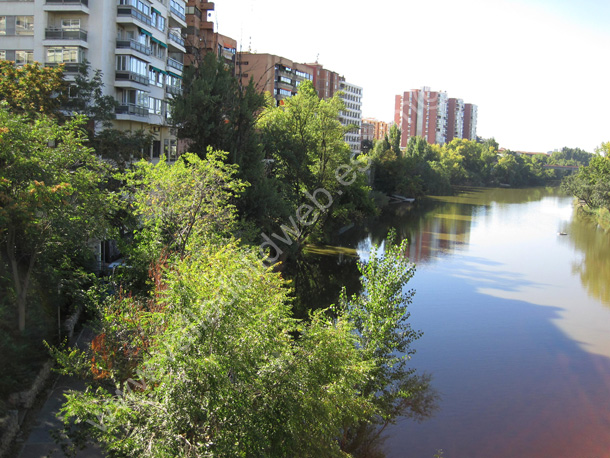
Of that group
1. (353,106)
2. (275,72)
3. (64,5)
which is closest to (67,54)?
(64,5)

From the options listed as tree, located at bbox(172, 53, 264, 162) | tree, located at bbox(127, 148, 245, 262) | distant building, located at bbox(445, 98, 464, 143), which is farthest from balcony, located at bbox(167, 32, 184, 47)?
distant building, located at bbox(445, 98, 464, 143)

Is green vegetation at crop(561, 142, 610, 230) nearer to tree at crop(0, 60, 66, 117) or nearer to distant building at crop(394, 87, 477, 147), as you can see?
tree at crop(0, 60, 66, 117)

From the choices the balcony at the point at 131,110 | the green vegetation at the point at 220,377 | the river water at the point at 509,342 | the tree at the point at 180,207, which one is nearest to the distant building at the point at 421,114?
the river water at the point at 509,342

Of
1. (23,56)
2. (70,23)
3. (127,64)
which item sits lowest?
(23,56)

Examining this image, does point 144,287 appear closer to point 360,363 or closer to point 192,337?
point 360,363

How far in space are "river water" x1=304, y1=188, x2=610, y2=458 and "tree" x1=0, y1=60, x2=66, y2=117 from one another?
15.0m

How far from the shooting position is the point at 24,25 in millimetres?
25484

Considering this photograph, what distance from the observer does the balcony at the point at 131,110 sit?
26.8 meters

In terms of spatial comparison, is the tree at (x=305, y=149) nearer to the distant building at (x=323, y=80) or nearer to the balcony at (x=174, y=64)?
the balcony at (x=174, y=64)

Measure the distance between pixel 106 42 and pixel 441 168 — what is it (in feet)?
221

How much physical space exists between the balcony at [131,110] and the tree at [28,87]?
25.7 feet

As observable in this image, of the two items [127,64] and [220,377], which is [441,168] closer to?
[127,64]

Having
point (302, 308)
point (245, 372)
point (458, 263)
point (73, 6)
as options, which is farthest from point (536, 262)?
point (245, 372)

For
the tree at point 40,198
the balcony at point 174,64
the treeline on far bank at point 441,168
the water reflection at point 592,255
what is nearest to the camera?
the tree at point 40,198
